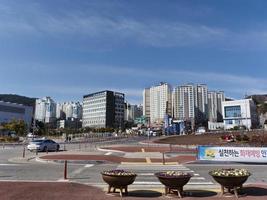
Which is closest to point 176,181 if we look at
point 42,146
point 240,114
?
point 42,146

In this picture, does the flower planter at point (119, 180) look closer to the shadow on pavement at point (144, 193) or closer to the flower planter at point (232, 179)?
the shadow on pavement at point (144, 193)

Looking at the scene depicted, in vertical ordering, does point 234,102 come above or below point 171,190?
above

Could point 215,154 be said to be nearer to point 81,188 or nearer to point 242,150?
point 242,150

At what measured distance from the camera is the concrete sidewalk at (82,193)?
13039 mm

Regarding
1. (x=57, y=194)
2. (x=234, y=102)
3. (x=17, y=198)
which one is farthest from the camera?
(x=234, y=102)

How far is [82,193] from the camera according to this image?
1388 centimetres

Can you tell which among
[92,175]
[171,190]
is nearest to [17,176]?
[92,175]

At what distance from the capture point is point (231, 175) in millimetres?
13727

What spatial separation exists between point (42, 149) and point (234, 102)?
6500 inches

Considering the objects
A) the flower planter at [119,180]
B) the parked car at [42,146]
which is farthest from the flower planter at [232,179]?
the parked car at [42,146]

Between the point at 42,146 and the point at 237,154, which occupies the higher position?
the point at 42,146

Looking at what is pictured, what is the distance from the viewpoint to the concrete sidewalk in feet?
42.8

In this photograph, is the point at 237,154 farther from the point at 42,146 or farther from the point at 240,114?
the point at 240,114

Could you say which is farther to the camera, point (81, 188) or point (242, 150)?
point (242, 150)
